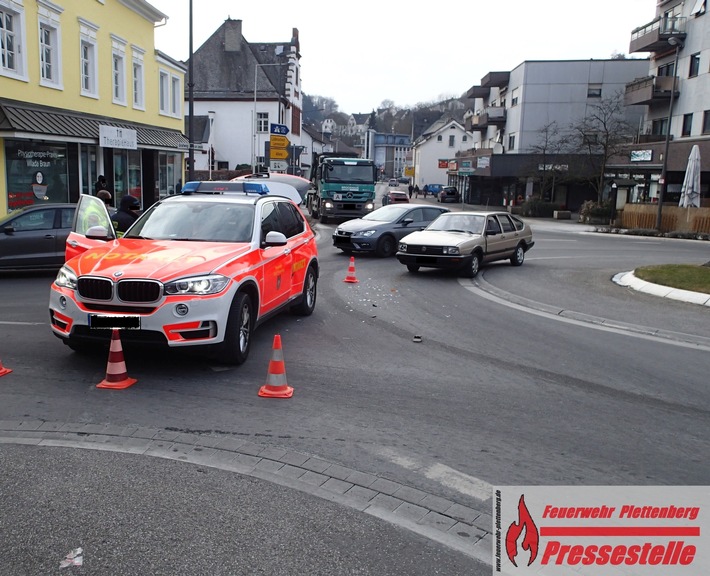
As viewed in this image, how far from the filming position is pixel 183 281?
648 cm

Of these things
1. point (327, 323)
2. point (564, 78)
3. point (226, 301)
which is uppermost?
point (564, 78)

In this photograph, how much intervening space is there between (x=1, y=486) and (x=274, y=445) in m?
1.83

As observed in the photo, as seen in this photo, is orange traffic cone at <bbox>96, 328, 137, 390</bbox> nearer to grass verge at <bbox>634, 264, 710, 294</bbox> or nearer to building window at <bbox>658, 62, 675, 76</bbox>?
grass verge at <bbox>634, 264, 710, 294</bbox>

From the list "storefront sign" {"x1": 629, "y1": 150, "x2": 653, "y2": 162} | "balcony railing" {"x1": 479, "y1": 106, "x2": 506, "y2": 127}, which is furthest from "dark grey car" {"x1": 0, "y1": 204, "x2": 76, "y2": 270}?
"balcony railing" {"x1": 479, "y1": 106, "x2": 506, "y2": 127}

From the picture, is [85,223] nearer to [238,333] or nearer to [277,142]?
[238,333]

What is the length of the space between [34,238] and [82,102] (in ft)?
38.5

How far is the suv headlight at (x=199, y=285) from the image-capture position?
6418 millimetres

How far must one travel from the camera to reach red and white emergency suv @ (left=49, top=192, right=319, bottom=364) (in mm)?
6379

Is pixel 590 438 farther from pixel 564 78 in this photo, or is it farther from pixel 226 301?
pixel 564 78

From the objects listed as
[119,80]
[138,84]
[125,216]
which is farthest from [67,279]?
[138,84]

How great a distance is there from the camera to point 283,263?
8578 millimetres

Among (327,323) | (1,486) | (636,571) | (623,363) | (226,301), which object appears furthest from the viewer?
(327,323)

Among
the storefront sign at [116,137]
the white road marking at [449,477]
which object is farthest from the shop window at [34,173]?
the white road marking at [449,477]

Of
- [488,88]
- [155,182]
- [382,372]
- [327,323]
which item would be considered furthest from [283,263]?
[488,88]
